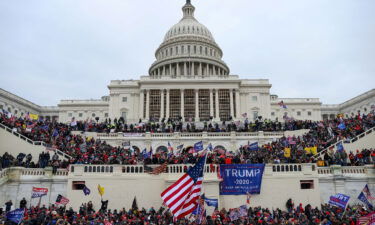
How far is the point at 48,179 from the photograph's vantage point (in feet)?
82.5

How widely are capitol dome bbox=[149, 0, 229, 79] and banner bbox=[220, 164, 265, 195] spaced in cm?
6425

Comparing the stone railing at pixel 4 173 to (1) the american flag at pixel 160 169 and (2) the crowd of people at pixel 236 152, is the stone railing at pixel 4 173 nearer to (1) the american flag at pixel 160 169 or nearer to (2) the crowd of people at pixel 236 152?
(2) the crowd of people at pixel 236 152

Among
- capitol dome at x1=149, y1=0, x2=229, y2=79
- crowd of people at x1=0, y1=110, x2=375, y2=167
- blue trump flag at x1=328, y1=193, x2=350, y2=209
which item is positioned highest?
capitol dome at x1=149, y1=0, x2=229, y2=79

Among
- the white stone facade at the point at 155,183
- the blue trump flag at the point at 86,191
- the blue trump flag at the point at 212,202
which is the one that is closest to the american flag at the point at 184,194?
the blue trump flag at the point at 212,202

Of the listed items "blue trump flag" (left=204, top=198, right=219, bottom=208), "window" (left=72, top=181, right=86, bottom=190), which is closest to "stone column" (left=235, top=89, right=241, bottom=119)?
"blue trump flag" (left=204, top=198, right=219, bottom=208)

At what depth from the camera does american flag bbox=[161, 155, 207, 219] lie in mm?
15633

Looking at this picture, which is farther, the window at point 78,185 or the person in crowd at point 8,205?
the window at point 78,185

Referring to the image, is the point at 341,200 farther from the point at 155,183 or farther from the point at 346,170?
the point at 155,183

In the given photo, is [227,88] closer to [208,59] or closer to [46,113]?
[208,59]

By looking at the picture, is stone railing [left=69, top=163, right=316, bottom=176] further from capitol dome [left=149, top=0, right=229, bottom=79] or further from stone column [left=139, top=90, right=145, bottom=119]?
capitol dome [left=149, top=0, right=229, bottom=79]

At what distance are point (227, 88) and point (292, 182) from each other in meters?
46.2

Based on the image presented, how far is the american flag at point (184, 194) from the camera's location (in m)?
15.6

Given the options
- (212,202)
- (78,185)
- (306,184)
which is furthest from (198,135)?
(212,202)

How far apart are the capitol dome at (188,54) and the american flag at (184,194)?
70.5m
